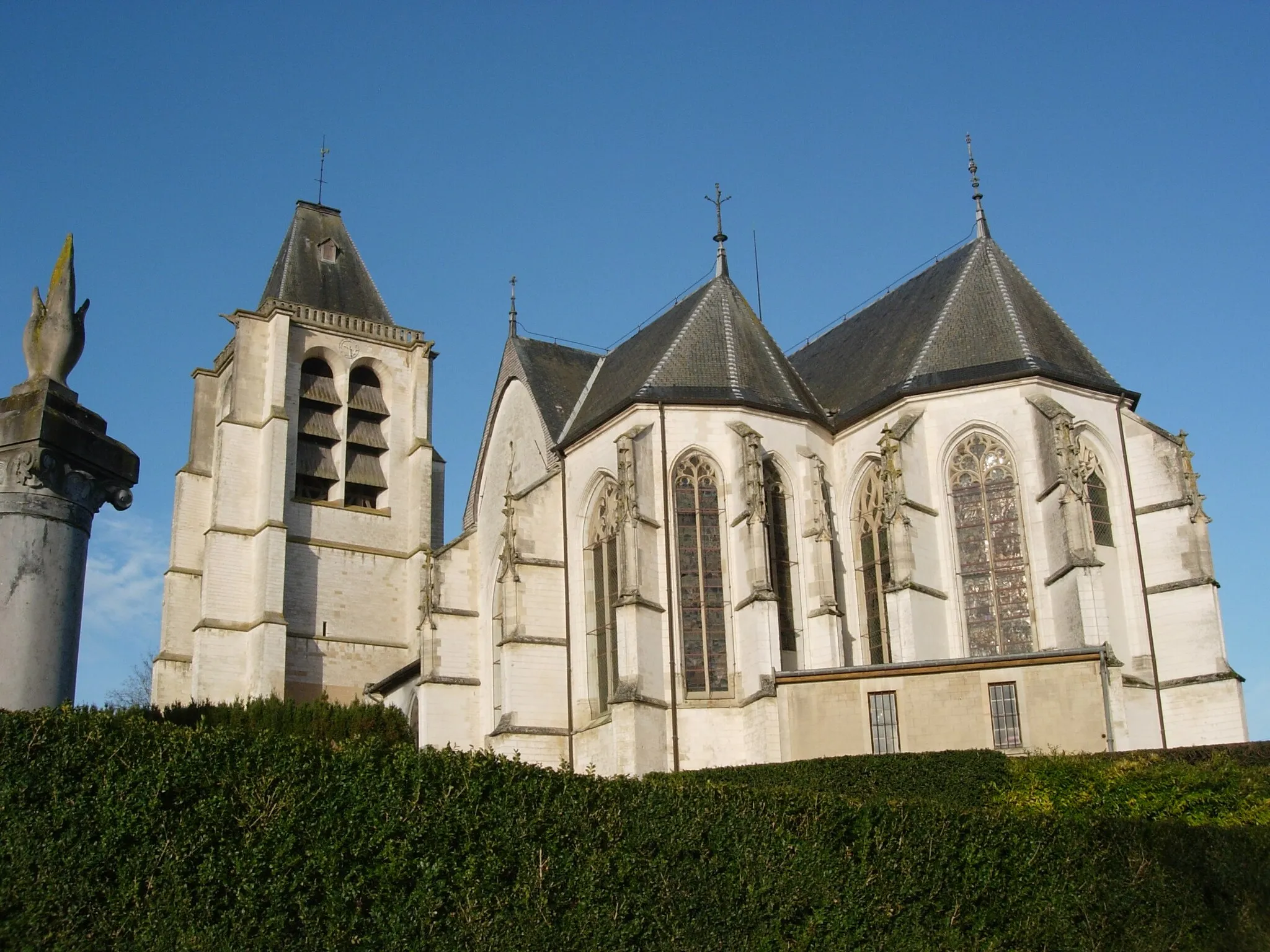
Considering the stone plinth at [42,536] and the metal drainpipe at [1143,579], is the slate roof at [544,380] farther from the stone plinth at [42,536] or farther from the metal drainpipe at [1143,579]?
the stone plinth at [42,536]

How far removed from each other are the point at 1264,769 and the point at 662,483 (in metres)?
11.7

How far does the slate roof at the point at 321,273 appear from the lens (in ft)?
140

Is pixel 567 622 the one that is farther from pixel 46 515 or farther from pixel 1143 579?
pixel 46 515

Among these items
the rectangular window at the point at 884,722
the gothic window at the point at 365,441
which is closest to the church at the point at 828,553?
the rectangular window at the point at 884,722

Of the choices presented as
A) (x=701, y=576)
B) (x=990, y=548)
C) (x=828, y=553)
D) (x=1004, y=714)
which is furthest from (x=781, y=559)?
(x=1004, y=714)

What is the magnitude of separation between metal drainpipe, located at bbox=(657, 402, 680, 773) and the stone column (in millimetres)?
15148

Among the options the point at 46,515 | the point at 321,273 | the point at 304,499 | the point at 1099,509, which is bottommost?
the point at 46,515

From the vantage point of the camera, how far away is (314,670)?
125 ft

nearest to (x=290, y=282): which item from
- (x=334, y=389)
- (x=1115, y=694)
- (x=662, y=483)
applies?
(x=334, y=389)

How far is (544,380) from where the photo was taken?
33.0 metres

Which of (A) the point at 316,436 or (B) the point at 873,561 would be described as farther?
(A) the point at 316,436

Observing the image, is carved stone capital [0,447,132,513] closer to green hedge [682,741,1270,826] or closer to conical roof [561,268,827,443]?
green hedge [682,741,1270,826]

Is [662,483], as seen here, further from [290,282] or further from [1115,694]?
[290,282]

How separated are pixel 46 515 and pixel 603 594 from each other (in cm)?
1779
